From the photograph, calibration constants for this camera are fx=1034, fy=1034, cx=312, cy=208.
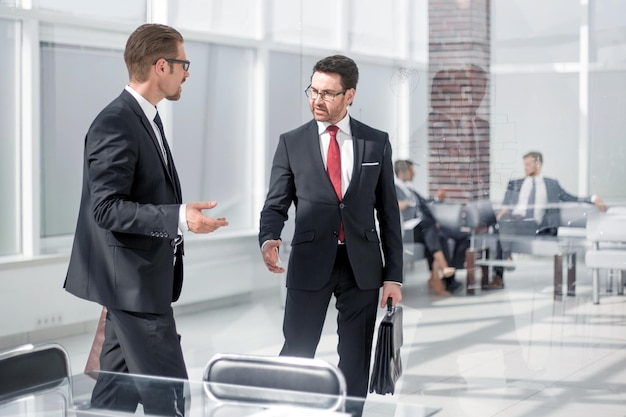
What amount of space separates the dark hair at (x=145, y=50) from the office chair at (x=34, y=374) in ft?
3.38

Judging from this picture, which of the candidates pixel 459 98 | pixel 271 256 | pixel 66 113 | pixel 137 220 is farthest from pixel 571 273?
→ pixel 66 113

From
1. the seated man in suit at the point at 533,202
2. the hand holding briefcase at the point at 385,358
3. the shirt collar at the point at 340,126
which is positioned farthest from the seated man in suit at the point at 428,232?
the hand holding briefcase at the point at 385,358

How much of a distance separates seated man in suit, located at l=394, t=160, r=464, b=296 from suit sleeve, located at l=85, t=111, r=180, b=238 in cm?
285

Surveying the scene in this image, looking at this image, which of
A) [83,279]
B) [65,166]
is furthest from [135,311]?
[65,166]

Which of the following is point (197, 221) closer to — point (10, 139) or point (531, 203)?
point (531, 203)

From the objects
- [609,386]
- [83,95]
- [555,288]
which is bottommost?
[609,386]

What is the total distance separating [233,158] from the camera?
7.82m

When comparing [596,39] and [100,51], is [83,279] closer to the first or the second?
[596,39]

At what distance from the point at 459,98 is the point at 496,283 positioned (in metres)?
1.08

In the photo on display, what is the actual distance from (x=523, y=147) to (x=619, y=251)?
765 mm

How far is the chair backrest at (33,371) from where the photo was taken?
9.52ft

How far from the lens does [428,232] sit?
20.1 feet

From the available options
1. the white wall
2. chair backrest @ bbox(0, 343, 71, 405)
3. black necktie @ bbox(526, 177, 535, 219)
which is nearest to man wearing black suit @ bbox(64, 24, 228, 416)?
chair backrest @ bbox(0, 343, 71, 405)

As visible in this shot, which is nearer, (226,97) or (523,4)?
(523,4)
